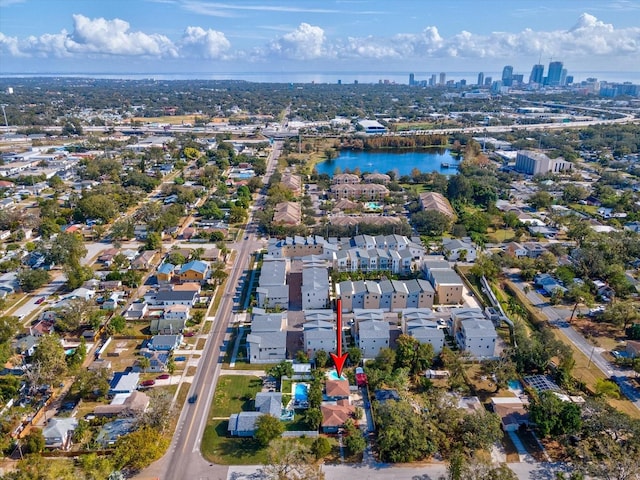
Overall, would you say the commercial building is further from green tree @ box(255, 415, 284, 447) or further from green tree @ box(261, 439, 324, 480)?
green tree @ box(261, 439, 324, 480)

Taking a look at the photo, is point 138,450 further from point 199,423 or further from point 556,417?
point 556,417

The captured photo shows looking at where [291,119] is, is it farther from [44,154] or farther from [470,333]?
[470,333]

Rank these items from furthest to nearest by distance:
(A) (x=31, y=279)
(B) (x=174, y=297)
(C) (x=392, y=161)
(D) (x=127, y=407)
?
(C) (x=392, y=161), (A) (x=31, y=279), (B) (x=174, y=297), (D) (x=127, y=407)

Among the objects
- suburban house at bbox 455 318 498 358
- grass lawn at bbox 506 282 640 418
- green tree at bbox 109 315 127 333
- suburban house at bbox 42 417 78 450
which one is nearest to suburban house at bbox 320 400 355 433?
suburban house at bbox 455 318 498 358

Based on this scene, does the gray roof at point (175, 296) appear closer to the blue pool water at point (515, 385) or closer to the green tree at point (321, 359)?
the green tree at point (321, 359)

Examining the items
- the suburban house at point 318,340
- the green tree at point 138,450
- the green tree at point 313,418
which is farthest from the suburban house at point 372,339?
the green tree at point 138,450

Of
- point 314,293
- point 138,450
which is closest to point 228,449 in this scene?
point 138,450
